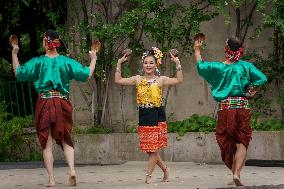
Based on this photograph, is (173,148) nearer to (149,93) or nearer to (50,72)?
(149,93)

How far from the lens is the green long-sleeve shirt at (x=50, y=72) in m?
10.3

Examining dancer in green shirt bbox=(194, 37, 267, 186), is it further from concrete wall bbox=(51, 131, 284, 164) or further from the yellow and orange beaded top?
concrete wall bbox=(51, 131, 284, 164)

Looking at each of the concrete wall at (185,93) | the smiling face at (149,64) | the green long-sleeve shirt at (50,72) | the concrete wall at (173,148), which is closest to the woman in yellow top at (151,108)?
the smiling face at (149,64)

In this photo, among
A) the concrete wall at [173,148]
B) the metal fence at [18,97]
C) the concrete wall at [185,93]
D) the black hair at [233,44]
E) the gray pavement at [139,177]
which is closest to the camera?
the gray pavement at [139,177]

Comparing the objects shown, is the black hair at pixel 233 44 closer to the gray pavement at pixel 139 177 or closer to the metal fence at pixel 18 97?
the gray pavement at pixel 139 177

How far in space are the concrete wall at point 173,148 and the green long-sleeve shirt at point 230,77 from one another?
426 centimetres

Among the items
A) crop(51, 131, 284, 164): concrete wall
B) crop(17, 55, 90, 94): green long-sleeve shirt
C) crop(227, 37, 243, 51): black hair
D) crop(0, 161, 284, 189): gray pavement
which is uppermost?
crop(227, 37, 243, 51): black hair

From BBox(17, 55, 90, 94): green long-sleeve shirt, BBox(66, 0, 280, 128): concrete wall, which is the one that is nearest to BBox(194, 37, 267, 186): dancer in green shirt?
BBox(17, 55, 90, 94): green long-sleeve shirt

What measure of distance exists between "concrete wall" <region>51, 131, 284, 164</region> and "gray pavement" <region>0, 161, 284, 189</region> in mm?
368

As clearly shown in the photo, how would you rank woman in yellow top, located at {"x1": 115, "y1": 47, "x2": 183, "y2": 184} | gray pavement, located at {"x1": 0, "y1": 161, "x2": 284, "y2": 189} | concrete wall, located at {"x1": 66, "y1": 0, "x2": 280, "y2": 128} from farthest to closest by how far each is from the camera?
concrete wall, located at {"x1": 66, "y1": 0, "x2": 280, "y2": 128} → woman in yellow top, located at {"x1": 115, "y1": 47, "x2": 183, "y2": 184} → gray pavement, located at {"x1": 0, "y1": 161, "x2": 284, "y2": 189}

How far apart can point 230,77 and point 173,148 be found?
190 inches

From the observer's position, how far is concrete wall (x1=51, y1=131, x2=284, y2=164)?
47.8 ft

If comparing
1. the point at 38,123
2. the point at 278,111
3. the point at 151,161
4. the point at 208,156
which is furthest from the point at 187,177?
the point at 278,111

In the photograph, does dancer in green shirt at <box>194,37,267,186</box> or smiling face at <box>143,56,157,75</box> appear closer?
dancer in green shirt at <box>194,37,267,186</box>
